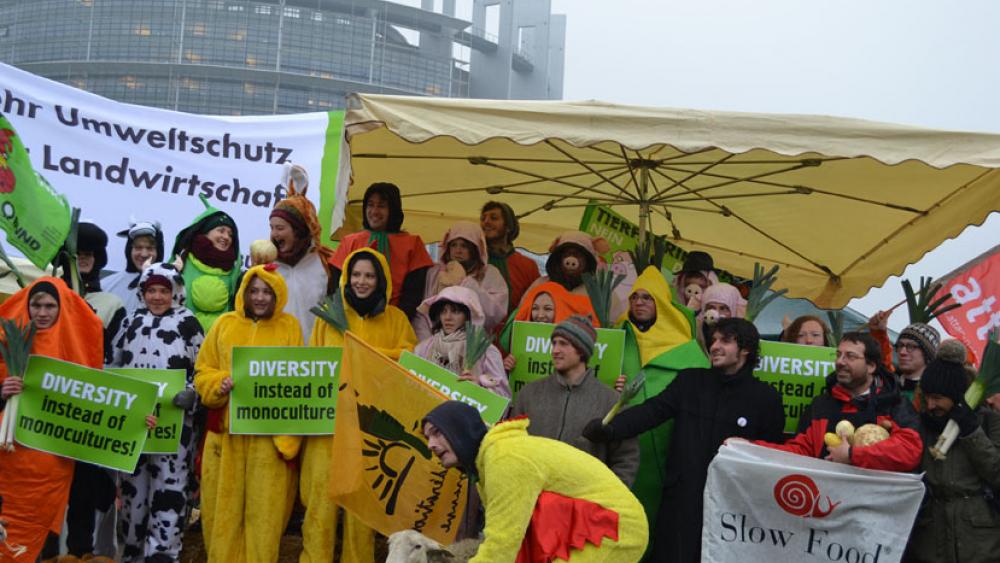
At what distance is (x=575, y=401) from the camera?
6.40 metres

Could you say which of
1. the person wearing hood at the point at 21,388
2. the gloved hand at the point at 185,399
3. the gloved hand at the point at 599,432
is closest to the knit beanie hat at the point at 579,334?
the gloved hand at the point at 599,432

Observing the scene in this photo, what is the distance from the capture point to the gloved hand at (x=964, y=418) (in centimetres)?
577

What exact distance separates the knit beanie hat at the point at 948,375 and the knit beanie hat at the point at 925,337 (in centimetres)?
84

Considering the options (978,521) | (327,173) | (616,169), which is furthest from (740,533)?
(327,173)

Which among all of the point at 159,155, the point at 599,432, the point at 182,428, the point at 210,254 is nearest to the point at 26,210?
the point at 210,254

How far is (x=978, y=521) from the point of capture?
18.8 feet

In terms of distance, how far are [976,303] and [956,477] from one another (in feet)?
15.3

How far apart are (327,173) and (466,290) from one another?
2141 mm

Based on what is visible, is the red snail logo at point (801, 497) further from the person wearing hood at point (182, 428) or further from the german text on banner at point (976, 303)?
the german text on banner at point (976, 303)

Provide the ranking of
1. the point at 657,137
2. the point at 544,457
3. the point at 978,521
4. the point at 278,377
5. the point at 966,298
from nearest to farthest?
1. the point at 544,457
2. the point at 978,521
3. the point at 657,137
4. the point at 278,377
5. the point at 966,298

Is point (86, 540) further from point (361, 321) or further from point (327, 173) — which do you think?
point (327, 173)

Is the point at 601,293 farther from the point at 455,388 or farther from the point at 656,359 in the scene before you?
the point at 455,388

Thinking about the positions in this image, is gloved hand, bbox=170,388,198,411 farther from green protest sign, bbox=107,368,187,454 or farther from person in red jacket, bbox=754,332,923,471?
person in red jacket, bbox=754,332,923,471

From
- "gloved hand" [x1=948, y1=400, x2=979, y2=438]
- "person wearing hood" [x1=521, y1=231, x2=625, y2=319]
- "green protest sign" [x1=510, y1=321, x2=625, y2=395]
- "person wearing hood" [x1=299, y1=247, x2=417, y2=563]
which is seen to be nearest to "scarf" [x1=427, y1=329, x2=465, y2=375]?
"person wearing hood" [x1=299, y1=247, x2=417, y2=563]
